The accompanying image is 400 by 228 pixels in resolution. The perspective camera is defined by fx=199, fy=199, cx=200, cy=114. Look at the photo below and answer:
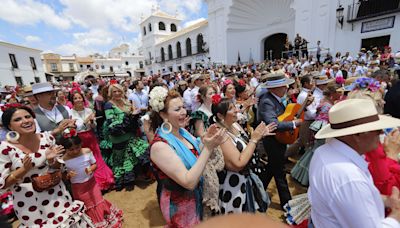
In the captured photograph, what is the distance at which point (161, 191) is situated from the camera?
6.66 feet

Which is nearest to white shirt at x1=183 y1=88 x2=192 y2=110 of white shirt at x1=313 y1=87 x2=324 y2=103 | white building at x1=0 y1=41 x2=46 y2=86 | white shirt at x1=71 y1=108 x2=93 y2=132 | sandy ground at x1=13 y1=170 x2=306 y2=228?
sandy ground at x1=13 y1=170 x2=306 y2=228

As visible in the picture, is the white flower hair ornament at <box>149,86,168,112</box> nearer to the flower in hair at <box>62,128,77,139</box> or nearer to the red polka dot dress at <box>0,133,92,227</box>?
the red polka dot dress at <box>0,133,92,227</box>

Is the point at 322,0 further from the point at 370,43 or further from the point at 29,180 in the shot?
the point at 29,180

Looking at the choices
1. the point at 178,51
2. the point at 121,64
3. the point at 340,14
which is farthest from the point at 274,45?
the point at 121,64

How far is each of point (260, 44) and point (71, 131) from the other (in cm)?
2295

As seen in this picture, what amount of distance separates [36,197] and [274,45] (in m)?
24.3

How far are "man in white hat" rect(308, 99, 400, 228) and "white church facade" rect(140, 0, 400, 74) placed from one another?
15.9 metres

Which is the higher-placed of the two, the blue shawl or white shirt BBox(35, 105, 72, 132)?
white shirt BBox(35, 105, 72, 132)

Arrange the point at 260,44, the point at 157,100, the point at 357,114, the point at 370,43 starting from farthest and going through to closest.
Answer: the point at 260,44 → the point at 370,43 → the point at 157,100 → the point at 357,114

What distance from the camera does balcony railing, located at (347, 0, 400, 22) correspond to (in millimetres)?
12085

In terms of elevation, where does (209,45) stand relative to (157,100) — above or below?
above

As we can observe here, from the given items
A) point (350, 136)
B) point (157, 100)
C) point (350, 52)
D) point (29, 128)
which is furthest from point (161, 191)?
point (350, 52)

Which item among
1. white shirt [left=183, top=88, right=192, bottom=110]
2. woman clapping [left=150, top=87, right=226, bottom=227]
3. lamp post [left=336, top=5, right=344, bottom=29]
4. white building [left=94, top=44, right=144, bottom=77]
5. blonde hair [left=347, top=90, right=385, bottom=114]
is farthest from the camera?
white building [left=94, top=44, right=144, bottom=77]

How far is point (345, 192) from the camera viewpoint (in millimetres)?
1184
